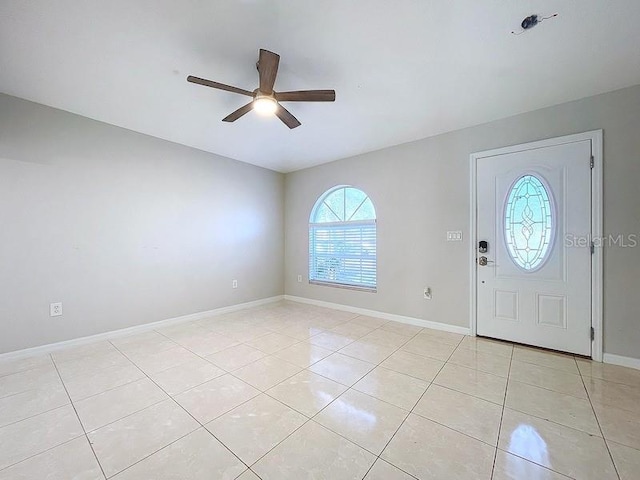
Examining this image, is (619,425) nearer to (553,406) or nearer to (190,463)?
(553,406)

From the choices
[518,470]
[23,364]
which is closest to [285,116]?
[518,470]

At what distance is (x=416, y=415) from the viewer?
171cm

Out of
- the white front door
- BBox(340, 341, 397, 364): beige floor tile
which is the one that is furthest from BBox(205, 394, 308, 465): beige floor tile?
the white front door

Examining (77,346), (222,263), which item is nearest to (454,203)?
(222,263)

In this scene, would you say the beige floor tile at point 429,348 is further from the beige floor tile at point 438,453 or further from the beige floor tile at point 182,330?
the beige floor tile at point 182,330

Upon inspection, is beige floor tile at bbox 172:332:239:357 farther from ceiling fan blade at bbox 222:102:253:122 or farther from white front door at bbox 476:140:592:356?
white front door at bbox 476:140:592:356

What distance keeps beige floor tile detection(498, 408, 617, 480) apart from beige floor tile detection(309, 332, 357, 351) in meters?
1.53

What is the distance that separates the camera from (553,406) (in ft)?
5.90

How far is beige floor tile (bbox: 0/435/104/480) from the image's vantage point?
126 centimetres

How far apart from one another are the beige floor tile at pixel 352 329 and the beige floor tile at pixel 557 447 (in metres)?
1.68

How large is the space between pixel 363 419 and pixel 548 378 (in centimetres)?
170

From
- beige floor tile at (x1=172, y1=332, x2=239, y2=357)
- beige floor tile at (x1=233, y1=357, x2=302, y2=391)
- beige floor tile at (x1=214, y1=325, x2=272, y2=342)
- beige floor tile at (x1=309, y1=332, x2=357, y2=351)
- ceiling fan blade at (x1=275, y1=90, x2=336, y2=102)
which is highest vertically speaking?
ceiling fan blade at (x1=275, y1=90, x2=336, y2=102)

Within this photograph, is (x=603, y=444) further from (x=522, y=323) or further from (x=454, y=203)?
(x=454, y=203)

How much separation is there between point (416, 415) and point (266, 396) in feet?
3.45
